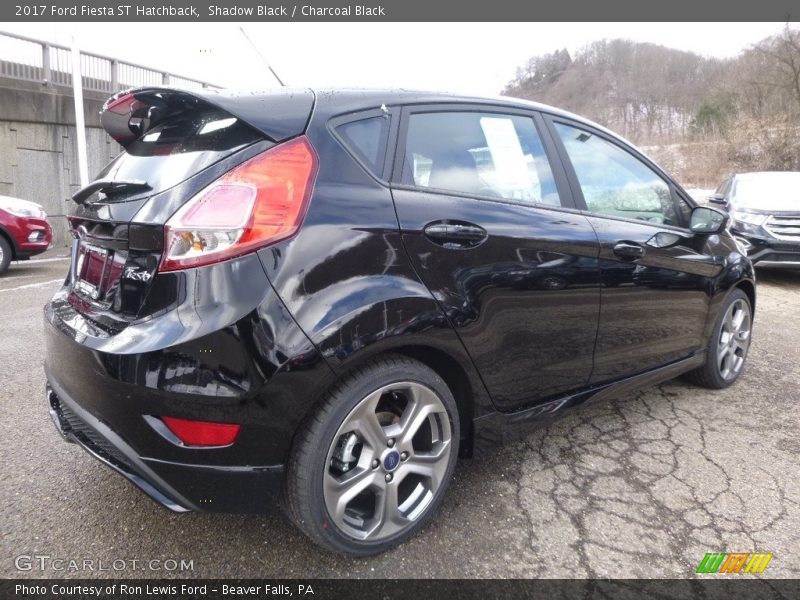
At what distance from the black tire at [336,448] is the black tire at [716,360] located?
2262 millimetres

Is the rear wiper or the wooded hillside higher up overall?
the wooded hillside

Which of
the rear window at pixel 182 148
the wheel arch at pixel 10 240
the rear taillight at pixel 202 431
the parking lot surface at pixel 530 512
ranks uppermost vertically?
the rear window at pixel 182 148

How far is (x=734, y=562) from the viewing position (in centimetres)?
196

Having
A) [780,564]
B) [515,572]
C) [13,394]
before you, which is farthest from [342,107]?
[13,394]

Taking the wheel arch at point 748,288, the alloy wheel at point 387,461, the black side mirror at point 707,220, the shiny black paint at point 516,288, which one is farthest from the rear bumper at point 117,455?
the wheel arch at point 748,288

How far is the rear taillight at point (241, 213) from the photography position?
1597 millimetres

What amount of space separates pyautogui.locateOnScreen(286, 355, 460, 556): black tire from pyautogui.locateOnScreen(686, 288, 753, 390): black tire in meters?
2.26

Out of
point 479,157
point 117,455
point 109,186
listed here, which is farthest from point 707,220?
point 117,455

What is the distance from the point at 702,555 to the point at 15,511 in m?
2.57

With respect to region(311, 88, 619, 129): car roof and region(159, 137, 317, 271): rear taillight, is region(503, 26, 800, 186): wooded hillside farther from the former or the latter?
region(159, 137, 317, 271): rear taillight

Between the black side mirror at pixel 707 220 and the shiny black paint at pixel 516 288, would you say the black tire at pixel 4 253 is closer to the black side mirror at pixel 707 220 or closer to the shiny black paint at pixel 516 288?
the shiny black paint at pixel 516 288

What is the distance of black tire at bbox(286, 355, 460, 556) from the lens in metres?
1.70

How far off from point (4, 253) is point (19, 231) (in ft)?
1.14

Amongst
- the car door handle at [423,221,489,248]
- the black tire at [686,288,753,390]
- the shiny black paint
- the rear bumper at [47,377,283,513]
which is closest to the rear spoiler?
the shiny black paint
